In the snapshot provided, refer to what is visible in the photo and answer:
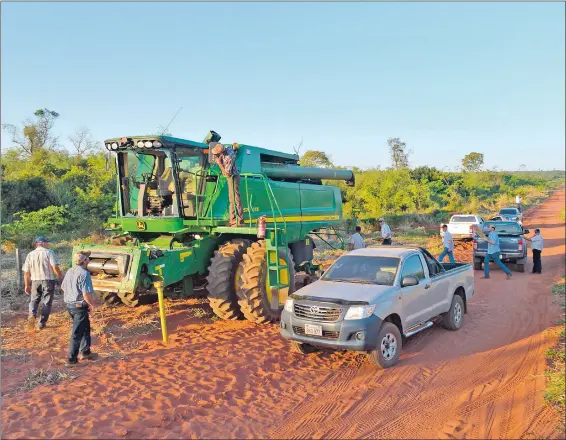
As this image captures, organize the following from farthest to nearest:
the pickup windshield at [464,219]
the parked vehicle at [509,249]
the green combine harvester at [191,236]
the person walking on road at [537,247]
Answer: the pickup windshield at [464,219] → the parked vehicle at [509,249] → the person walking on road at [537,247] → the green combine harvester at [191,236]

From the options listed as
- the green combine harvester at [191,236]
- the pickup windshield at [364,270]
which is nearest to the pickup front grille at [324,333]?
the pickup windshield at [364,270]

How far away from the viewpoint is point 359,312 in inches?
259

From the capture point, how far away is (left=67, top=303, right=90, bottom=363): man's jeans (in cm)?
695

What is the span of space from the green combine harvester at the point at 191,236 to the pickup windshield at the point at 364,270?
131 centimetres

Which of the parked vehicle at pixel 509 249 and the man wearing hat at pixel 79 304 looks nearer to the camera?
the man wearing hat at pixel 79 304

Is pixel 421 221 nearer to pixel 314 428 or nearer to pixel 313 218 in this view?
pixel 313 218

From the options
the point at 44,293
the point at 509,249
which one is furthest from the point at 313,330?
the point at 509,249

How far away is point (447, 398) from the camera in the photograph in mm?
Answer: 5871

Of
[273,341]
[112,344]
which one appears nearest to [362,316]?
[273,341]

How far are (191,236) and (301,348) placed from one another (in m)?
3.58

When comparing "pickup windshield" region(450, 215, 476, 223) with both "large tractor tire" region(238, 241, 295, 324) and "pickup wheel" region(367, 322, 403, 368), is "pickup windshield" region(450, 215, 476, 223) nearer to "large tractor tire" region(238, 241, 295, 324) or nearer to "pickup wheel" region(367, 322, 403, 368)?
"large tractor tire" region(238, 241, 295, 324)

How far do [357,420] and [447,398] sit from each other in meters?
1.32

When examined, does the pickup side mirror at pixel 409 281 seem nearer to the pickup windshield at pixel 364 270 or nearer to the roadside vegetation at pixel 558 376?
the pickup windshield at pixel 364 270

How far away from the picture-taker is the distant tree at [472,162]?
218 feet
